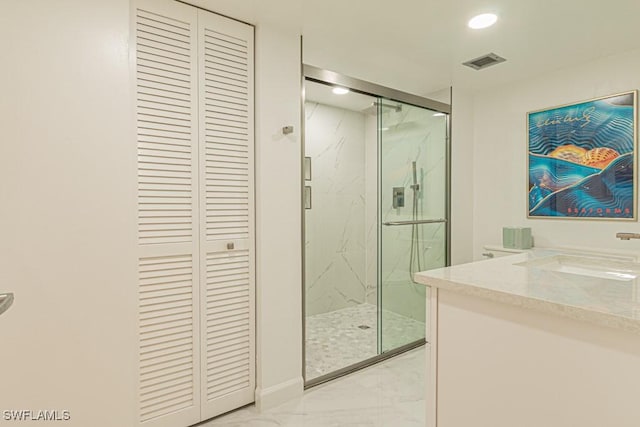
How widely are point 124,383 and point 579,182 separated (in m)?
3.27

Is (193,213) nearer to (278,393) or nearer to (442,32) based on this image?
(278,393)

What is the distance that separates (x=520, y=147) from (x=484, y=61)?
0.87m

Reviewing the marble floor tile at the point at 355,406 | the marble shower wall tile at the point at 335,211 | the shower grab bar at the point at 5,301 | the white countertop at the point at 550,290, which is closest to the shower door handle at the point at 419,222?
the marble shower wall tile at the point at 335,211

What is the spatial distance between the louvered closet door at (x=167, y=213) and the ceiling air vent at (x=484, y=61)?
6.63 feet

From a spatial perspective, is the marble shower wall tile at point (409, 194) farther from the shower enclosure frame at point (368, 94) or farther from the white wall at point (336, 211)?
the white wall at point (336, 211)

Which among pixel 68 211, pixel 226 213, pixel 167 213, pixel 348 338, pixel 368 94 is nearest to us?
pixel 68 211

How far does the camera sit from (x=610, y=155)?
2.44m

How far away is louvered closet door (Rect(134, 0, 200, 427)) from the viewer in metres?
1.69

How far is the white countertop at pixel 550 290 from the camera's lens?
2.84ft

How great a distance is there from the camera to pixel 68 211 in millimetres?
1436

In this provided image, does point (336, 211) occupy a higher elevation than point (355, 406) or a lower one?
higher

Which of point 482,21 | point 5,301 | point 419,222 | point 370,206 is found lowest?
point 5,301

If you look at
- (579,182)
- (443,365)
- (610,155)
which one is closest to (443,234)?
(579,182)

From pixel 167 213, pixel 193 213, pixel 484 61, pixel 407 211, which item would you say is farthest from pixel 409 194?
pixel 167 213
